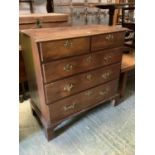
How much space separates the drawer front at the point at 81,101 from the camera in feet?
4.48

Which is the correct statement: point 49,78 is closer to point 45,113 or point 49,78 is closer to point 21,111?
point 45,113

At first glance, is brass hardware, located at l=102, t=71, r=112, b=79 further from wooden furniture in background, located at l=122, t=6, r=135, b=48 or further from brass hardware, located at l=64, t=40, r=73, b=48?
wooden furniture in background, located at l=122, t=6, r=135, b=48

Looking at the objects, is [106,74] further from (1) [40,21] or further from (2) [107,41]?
(1) [40,21]

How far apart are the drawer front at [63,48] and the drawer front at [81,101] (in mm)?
381

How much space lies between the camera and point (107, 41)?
143 centimetres

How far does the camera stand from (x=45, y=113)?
1372mm

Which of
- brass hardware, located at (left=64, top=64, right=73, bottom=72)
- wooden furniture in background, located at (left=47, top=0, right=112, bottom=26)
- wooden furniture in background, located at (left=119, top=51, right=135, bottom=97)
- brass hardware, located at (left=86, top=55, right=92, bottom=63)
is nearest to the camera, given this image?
brass hardware, located at (left=64, top=64, right=73, bottom=72)

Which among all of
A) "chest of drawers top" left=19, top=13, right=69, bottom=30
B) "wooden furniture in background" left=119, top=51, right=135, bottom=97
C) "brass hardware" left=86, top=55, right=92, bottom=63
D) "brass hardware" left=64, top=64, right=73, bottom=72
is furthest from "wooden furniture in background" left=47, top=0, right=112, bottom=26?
"brass hardware" left=64, top=64, right=73, bottom=72

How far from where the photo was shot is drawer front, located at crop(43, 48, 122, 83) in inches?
46.9

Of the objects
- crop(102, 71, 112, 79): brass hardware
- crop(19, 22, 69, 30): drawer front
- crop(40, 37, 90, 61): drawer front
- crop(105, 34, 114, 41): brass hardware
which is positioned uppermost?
crop(19, 22, 69, 30): drawer front

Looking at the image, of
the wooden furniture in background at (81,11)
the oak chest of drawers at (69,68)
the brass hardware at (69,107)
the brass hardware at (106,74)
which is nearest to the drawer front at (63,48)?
the oak chest of drawers at (69,68)

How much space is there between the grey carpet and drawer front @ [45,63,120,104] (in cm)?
38
